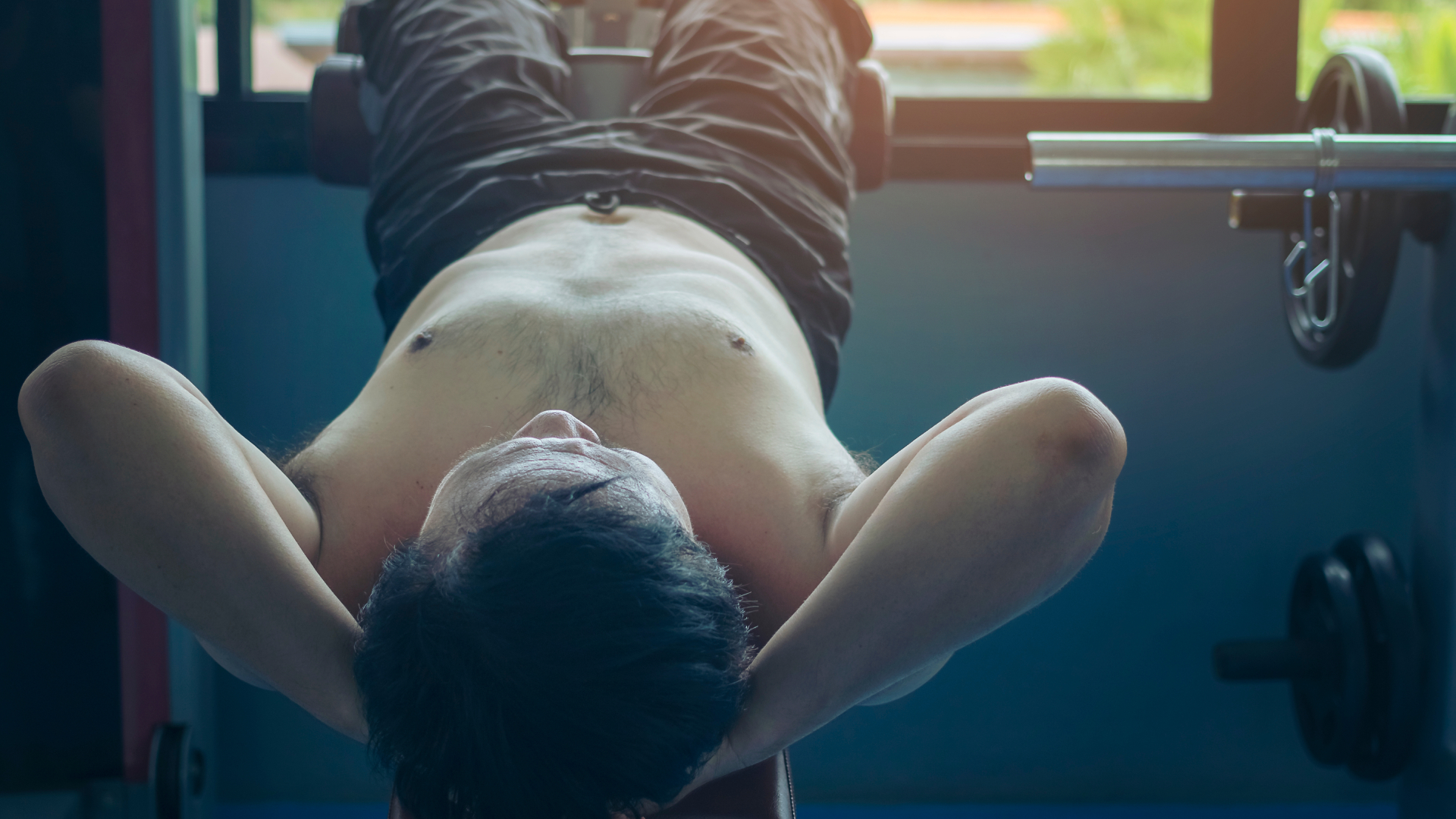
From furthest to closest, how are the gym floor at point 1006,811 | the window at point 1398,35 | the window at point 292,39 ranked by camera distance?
the window at point 292,39 < the window at point 1398,35 < the gym floor at point 1006,811

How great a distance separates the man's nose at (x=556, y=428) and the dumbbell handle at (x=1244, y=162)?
571mm

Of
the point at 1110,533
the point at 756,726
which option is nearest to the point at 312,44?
the point at 1110,533

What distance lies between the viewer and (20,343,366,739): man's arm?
2.49 feet

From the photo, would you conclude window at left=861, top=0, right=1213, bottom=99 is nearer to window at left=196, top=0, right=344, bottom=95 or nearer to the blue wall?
the blue wall

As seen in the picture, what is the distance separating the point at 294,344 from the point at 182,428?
1.11 meters

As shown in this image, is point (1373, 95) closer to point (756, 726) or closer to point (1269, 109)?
point (1269, 109)

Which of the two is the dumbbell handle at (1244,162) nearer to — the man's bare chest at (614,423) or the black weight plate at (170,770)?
the man's bare chest at (614,423)

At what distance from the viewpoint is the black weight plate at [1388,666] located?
4.55 ft

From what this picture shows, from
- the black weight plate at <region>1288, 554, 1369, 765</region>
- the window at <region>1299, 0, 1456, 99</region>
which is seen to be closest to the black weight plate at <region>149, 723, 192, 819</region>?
the black weight plate at <region>1288, 554, 1369, 765</region>

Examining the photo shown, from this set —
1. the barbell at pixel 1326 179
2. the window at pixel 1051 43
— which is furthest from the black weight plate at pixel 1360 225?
the window at pixel 1051 43

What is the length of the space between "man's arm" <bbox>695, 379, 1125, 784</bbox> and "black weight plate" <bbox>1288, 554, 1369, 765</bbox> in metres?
0.92

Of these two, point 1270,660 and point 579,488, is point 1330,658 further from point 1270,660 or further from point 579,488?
point 579,488

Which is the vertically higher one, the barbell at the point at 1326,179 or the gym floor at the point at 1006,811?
the barbell at the point at 1326,179

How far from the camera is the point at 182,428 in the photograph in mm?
784
